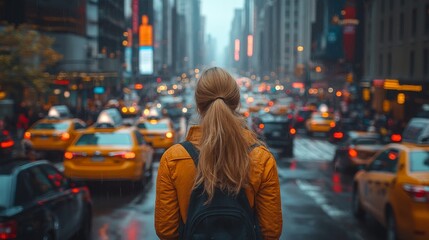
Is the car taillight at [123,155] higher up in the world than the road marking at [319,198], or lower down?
higher up

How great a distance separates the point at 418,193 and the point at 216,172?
596 cm

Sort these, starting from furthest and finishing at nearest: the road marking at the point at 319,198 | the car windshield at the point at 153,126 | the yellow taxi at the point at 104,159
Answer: the car windshield at the point at 153,126 → the yellow taxi at the point at 104,159 → the road marking at the point at 319,198

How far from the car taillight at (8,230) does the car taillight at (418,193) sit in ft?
16.4

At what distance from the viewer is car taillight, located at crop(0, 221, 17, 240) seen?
22.0 feet

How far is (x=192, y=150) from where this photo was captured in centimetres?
363

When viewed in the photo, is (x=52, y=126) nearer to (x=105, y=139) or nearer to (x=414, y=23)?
(x=105, y=139)

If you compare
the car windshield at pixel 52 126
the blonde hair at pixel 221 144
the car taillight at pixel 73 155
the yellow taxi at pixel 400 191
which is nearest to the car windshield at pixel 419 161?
the yellow taxi at pixel 400 191

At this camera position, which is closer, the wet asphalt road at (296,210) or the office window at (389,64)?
the wet asphalt road at (296,210)

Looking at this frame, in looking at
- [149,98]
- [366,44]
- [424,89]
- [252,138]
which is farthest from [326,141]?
[149,98]

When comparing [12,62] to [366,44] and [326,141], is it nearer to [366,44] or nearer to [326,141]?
[326,141]

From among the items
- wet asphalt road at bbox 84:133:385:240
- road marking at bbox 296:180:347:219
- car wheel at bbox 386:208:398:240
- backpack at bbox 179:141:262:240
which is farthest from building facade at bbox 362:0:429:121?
backpack at bbox 179:141:262:240

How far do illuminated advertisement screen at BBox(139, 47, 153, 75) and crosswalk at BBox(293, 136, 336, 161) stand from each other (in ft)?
321

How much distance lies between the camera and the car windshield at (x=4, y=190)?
7141mm

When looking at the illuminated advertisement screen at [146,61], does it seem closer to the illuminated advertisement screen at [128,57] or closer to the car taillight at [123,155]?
the illuminated advertisement screen at [128,57]
